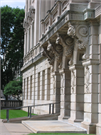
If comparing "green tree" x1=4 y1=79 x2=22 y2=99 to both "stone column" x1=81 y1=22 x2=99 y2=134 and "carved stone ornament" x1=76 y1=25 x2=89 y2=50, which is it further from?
"stone column" x1=81 y1=22 x2=99 y2=134

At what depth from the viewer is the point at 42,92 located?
86.6 ft

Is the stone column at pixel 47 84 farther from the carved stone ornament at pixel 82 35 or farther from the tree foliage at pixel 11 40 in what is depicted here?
the tree foliage at pixel 11 40

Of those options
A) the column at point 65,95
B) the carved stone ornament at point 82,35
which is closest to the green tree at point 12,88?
the column at point 65,95

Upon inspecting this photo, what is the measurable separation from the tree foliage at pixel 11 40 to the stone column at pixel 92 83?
35765 mm

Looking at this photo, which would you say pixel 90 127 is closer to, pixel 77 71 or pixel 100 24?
pixel 77 71

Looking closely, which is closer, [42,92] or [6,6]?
[42,92]

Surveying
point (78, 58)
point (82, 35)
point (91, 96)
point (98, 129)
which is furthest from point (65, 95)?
point (98, 129)

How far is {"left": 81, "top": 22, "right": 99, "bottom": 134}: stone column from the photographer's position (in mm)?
13398

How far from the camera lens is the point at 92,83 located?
44.2 ft

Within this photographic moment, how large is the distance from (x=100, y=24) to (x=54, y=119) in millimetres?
8445

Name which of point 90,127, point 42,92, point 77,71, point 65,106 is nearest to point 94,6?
point 77,71

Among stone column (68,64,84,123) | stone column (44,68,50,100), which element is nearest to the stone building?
stone column (68,64,84,123)

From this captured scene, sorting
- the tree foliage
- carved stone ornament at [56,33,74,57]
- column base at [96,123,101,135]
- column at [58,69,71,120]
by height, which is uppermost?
the tree foliage

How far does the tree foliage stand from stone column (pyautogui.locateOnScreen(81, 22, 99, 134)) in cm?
3576
